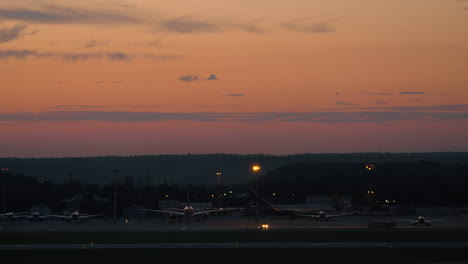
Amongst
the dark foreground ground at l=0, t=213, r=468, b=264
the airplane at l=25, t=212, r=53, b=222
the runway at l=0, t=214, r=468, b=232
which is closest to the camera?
the dark foreground ground at l=0, t=213, r=468, b=264

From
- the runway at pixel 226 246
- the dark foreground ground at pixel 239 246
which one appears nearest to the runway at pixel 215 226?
the dark foreground ground at pixel 239 246

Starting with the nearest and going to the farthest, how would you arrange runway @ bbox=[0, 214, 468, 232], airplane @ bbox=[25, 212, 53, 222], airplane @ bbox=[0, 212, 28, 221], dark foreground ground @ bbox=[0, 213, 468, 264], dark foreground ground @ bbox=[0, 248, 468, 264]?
dark foreground ground @ bbox=[0, 248, 468, 264] → dark foreground ground @ bbox=[0, 213, 468, 264] → runway @ bbox=[0, 214, 468, 232] → airplane @ bbox=[0, 212, 28, 221] → airplane @ bbox=[25, 212, 53, 222]

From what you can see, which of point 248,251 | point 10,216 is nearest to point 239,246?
point 248,251

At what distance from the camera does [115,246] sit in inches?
2072

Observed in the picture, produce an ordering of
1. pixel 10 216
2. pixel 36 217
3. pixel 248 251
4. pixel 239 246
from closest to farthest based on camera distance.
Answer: pixel 248 251
pixel 239 246
pixel 36 217
pixel 10 216

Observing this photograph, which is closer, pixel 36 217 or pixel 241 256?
pixel 241 256

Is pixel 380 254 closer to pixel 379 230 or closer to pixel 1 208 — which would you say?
pixel 379 230

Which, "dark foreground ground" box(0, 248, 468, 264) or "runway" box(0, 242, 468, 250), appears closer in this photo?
"dark foreground ground" box(0, 248, 468, 264)

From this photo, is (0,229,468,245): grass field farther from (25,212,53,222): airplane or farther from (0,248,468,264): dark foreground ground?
(25,212,53,222): airplane

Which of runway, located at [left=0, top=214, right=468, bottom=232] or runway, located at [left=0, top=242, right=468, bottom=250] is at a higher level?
runway, located at [left=0, top=242, right=468, bottom=250]

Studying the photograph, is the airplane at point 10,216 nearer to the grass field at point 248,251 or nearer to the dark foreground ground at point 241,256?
the grass field at point 248,251

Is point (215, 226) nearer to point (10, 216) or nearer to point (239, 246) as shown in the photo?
point (239, 246)

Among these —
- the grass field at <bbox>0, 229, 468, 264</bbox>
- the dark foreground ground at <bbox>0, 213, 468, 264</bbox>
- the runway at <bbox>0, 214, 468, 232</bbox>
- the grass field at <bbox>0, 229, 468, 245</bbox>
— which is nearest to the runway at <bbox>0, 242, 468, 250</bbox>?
the dark foreground ground at <bbox>0, 213, 468, 264</bbox>

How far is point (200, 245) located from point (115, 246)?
23.1ft
